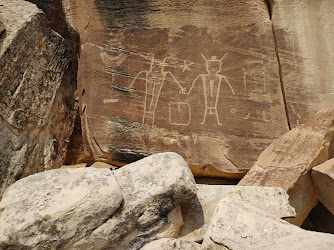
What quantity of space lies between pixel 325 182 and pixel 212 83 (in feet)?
4.69

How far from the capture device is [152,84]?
375cm

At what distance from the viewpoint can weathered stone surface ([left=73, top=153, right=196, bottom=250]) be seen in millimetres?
2172

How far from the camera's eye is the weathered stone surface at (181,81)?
3.62 meters

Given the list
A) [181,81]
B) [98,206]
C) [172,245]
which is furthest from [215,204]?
[181,81]

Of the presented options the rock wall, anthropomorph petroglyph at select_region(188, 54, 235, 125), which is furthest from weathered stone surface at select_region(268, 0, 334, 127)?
anthropomorph petroglyph at select_region(188, 54, 235, 125)

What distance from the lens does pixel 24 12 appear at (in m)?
3.41

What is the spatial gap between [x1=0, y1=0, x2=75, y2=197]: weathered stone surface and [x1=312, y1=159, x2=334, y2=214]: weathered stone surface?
7.79 ft

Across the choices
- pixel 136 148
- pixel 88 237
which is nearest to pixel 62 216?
pixel 88 237

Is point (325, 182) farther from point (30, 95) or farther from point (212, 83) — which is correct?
point (30, 95)

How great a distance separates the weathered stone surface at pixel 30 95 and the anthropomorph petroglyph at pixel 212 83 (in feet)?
4.35

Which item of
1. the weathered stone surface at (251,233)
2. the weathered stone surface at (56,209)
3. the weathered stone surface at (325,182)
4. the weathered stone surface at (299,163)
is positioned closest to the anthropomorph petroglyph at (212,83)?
the weathered stone surface at (299,163)

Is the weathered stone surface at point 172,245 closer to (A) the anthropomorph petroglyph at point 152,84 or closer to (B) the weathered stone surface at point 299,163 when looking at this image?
(B) the weathered stone surface at point 299,163

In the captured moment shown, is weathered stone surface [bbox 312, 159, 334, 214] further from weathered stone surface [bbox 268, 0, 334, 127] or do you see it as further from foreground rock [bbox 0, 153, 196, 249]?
foreground rock [bbox 0, 153, 196, 249]

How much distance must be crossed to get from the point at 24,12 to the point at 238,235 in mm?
2679
